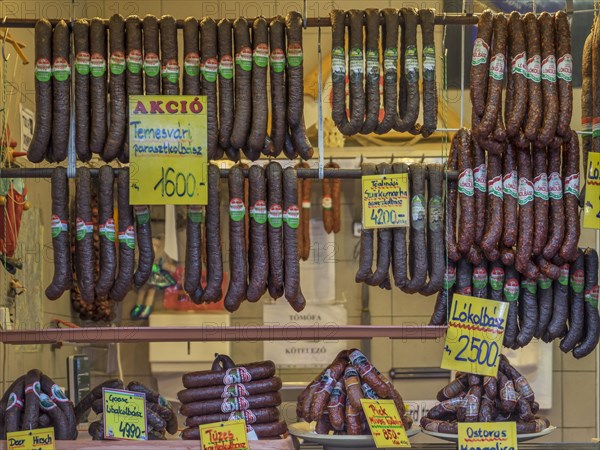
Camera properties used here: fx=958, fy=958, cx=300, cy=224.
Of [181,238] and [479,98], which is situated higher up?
[479,98]

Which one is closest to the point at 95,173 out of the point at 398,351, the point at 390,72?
the point at 390,72

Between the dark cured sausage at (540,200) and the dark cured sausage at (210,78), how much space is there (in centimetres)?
154

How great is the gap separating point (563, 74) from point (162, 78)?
1.90 m

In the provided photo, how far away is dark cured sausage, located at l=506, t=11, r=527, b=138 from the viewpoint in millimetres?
4477

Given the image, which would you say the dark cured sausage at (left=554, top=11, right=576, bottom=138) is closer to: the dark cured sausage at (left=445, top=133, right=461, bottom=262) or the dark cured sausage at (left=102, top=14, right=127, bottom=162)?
the dark cured sausage at (left=445, top=133, right=461, bottom=262)

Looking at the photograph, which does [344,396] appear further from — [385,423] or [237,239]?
[237,239]

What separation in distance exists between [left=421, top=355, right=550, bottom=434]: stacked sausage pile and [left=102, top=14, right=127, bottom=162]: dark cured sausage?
195cm

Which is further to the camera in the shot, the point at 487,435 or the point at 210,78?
the point at 210,78

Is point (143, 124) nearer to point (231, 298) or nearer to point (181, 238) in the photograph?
point (231, 298)

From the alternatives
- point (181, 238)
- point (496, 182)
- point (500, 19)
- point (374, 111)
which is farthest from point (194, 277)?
point (181, 238)

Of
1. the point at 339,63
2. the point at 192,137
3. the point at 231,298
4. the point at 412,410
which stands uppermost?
the point at 339,63

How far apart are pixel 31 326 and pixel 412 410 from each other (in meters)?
3.24

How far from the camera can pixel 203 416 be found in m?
4.29

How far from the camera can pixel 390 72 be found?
452cm
